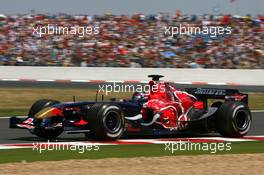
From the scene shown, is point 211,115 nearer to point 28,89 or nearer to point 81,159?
point 81,159

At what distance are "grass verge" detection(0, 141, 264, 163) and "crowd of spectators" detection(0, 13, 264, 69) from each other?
17.7 metres

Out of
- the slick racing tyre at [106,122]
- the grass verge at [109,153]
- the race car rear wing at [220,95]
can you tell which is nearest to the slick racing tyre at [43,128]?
the slick racing tyre at [106,122]

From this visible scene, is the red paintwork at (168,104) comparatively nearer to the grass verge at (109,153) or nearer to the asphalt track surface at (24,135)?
the grass verge at (109,153)

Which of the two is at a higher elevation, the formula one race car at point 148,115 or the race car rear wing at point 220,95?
the race car rear wing at point 220,95

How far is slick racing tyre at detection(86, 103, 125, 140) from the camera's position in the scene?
10859 mm

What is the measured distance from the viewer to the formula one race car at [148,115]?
435 inches

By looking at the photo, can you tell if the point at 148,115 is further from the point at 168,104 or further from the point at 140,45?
the point at 140,45

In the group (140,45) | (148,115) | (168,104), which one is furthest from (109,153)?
(140,45)

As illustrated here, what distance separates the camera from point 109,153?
9.83m

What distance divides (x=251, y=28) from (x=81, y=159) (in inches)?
853

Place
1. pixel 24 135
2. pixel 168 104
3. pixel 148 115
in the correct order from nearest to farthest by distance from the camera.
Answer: pixel 148 115
pixel 168 104
pixel 24 135

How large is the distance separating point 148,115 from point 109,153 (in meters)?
2.13

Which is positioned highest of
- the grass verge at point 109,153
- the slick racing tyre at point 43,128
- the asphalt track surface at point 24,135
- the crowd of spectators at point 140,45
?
the crowd of spectators at point 140,45

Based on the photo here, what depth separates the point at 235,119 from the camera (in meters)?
12.1
